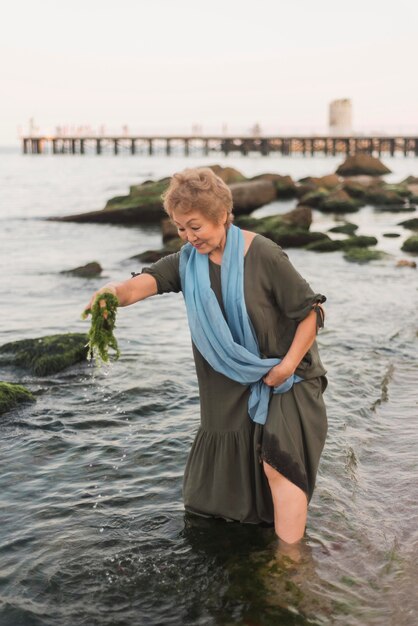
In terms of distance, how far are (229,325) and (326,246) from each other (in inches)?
A: 650

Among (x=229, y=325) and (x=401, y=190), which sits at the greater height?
(x=401, y=190)

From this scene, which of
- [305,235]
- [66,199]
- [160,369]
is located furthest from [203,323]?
[66,199]

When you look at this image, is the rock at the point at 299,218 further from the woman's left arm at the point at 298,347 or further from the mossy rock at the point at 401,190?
the woman's left arm at the point at 298,347

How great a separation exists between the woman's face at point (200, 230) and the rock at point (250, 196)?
916 inches

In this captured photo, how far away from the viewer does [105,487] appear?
19.0 ft

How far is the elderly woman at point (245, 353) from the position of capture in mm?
4070

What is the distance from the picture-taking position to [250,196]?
27.5m

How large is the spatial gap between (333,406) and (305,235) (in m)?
14.0

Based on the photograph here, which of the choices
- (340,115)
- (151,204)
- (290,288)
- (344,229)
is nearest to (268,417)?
(290,288)

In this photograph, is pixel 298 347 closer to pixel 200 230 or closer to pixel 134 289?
pixel 200 230

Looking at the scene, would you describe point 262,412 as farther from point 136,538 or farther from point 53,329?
point 53,329

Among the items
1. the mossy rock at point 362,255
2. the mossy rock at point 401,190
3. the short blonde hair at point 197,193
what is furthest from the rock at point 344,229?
the short blonde hair at point 197,193

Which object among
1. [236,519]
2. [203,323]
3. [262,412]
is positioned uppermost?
[203,323]

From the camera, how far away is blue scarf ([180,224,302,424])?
408cm
